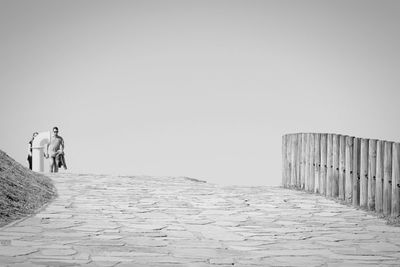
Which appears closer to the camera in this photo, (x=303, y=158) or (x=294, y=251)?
(x=294, y=251)

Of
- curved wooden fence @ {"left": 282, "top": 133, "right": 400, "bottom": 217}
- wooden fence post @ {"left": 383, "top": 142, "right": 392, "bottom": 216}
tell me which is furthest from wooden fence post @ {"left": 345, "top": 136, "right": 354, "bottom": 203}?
wooden fence post @ {"left": 383, "top": 142, "right": 392, "bottom": 216}

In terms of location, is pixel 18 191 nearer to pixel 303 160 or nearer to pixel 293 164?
pixel 303 160

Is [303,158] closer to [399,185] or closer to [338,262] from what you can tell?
[399,185]

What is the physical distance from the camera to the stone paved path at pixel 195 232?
26.0 ft

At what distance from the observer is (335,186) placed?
49.3 ft

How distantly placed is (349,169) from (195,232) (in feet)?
17.5

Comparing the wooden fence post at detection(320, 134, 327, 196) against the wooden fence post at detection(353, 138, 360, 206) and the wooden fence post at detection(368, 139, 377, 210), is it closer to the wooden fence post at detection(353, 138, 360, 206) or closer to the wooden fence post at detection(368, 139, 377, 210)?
the wooden fence post at detection(353, 138, 360, 206)

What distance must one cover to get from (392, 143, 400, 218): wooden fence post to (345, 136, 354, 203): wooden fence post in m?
2.18

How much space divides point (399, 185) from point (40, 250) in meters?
6.47

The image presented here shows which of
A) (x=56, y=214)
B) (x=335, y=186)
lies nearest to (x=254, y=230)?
(x=56, y=214)

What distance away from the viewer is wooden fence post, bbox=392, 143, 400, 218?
38.6ft

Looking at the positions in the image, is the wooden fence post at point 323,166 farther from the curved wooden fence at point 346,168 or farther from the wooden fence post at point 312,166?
the wooden fence post at point 312,166

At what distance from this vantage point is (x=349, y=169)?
14180mm

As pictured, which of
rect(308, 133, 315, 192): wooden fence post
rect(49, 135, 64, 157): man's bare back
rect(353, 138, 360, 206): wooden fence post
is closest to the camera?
rect(353, 138, 360, 206): wooden fence post
